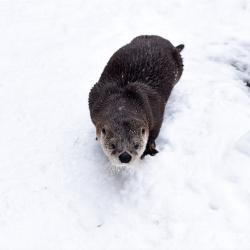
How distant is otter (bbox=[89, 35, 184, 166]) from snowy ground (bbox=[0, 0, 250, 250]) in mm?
223

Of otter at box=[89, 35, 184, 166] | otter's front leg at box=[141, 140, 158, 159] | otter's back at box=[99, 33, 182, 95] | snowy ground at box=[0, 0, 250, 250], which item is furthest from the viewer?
otter's back at box=[99, 33, 182, 95]

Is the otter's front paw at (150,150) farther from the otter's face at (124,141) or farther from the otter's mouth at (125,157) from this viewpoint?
the otter's mouth at (125,157)

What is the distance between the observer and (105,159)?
11.4ft

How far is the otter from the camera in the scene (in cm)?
303

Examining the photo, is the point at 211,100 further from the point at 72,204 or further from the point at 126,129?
the point at 72,204

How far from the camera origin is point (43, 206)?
3178mm

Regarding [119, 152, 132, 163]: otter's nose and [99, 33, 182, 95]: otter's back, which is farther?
[99, 33, 182, 95]: otter's back

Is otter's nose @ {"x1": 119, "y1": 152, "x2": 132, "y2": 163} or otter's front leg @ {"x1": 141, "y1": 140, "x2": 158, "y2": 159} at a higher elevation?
otter's nose @ {"x1": 119, "y1": 152, "x2": 132, "y2": 163}

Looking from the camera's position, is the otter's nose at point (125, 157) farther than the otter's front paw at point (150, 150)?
No

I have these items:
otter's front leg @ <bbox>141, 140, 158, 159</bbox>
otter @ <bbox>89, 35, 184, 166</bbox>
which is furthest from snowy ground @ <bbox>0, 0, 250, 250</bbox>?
otter @ <bbox>89, 35, 184, 166</bbox>

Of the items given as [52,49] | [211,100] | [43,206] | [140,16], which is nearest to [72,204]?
[43,206]

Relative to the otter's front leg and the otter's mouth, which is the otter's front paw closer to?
the otter's front leg

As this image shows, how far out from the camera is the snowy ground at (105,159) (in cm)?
293

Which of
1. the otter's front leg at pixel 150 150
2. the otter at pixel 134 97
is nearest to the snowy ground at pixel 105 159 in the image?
the otter's front leg at pixel 150 150
